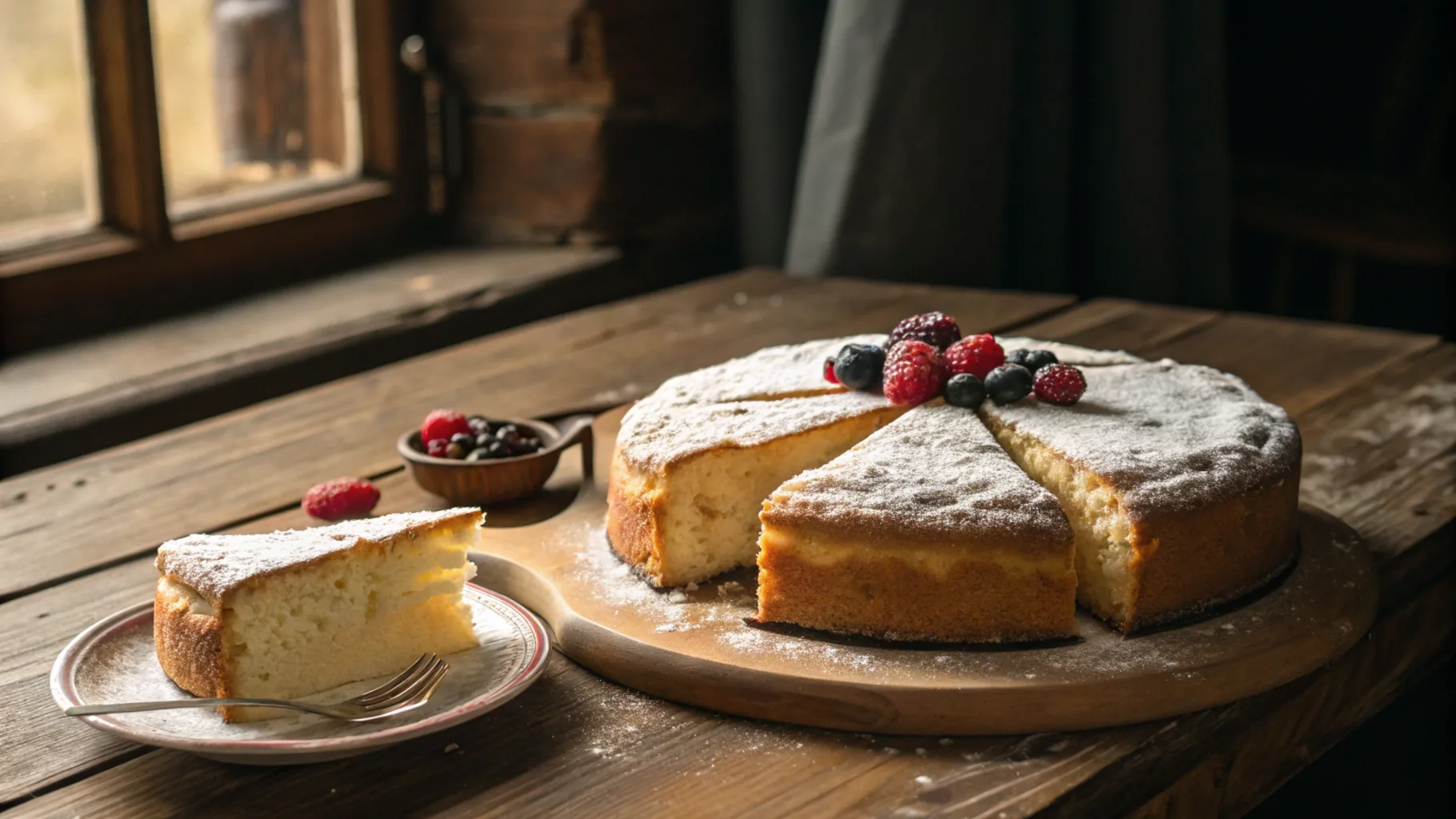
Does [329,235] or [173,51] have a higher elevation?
[173,51]

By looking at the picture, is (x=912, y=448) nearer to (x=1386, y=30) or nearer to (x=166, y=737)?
(x=166, y=737)

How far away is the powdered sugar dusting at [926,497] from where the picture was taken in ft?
4.73

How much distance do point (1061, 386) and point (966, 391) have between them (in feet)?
0.37

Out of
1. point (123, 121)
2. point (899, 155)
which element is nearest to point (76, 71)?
point (123, 121)

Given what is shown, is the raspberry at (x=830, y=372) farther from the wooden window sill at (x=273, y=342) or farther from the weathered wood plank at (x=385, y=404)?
the wooden window sill at (x=273, y=342)

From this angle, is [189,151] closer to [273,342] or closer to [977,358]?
[273,342]

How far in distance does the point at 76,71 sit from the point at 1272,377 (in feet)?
7.42

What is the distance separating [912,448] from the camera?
161cm

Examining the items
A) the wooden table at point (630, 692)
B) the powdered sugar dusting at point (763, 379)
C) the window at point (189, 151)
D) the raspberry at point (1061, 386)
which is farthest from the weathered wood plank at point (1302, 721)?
the window at point (189, 151)

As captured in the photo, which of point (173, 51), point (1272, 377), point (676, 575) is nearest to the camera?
point (676, 575)

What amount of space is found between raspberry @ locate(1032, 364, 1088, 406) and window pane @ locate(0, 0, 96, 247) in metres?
2.02

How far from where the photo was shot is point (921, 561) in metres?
1.44

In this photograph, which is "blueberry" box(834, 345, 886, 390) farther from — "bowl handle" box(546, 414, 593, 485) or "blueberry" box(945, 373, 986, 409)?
"bowl handle" box(546, 414, 593, 485)

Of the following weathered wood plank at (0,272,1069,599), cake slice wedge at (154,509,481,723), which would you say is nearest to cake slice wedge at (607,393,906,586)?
cake slice wedge at (154,509,481,723)
